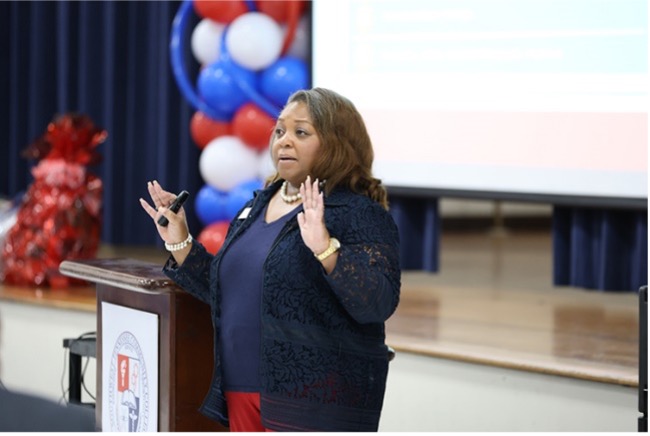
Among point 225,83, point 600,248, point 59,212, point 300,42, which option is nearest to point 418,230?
point 600,248

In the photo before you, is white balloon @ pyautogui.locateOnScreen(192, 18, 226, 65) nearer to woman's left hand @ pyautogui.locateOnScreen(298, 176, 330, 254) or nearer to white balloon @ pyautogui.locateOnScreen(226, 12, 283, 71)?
white balloon @ pyautogui.locateOnScreen(226, 12, 283, 71)

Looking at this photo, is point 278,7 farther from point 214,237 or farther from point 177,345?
point 177,345

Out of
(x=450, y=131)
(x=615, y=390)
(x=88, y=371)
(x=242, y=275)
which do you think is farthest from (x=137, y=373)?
(x=450, y=131)

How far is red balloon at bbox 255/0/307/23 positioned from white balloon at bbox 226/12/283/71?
0.08 meters

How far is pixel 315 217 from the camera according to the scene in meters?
1.88

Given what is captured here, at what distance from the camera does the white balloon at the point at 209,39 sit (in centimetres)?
506

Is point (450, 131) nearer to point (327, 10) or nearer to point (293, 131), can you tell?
point (327, 10)

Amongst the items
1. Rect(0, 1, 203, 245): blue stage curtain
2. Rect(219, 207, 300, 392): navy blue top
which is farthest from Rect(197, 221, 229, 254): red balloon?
Rect(219, 207, 300, 392): navy blue top

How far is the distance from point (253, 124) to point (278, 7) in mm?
536

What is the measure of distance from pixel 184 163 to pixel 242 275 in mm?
4085

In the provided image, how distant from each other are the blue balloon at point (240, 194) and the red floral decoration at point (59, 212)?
561 mm

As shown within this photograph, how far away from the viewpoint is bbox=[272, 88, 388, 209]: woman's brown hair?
205 centimetres

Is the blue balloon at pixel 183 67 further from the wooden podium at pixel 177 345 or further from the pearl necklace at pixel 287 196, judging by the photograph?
the pearl necklace at pixel 287 196

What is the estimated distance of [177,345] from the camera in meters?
2.25
